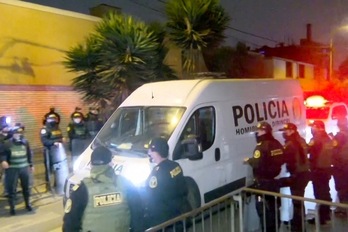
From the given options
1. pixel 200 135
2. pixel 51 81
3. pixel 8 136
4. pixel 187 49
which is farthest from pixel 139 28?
pixel 200 135

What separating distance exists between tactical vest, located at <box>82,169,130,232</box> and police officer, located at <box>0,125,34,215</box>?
4.54 metres

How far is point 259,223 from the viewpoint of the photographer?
589 centimetres

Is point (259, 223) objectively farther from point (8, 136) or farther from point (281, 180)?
point (8, 136)

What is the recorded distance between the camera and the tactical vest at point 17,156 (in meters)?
7.21

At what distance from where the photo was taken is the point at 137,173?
530cm

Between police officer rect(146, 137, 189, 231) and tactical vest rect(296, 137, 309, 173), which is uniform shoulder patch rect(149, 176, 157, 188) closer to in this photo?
police officer rect(146, 137, 189, 231)

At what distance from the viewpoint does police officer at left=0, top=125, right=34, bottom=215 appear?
7.18 meters

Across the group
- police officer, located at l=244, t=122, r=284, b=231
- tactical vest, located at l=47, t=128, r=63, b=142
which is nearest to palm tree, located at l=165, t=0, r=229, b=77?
tactical vest, located at l=47, t=128, r=63, b=142

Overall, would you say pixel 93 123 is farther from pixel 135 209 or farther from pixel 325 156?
pixel 135 209

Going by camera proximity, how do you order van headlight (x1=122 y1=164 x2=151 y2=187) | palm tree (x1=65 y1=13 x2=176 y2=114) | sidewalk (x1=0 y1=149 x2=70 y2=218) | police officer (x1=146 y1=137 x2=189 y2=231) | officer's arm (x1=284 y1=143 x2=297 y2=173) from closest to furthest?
police officer (x1=146 y1=137 x2=189 y2=231), van headlight (x1=122 y1=164 x2=151 y2=187), officer's arm (x1=284 y1=143 x2=297 y2=173), sidewalk (x1=0 y1=149 x2=70 y2=218), palm tree (x1=65 y1=13 x2=176 y2=114)

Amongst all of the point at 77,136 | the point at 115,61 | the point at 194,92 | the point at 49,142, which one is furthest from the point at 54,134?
the point at 194,92

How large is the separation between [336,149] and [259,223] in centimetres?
161

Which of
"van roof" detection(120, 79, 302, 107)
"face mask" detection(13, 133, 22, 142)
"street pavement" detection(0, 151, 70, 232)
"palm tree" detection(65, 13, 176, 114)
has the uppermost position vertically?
"palm tree" detection(65, 13, 176, 114)

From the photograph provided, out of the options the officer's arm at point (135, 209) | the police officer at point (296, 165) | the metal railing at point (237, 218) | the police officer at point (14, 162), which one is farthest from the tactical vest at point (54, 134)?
the officer's arm at point (135, 209)
